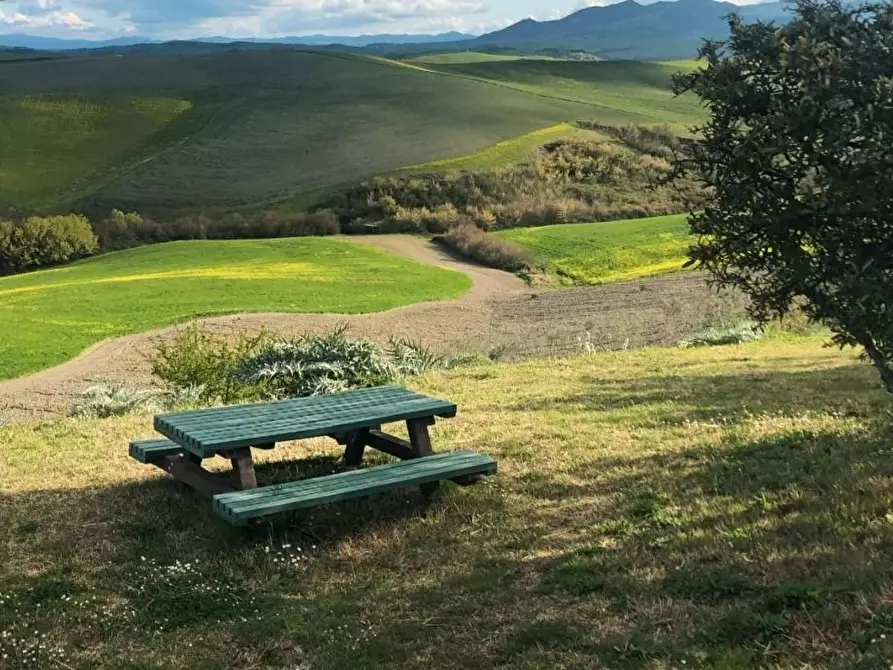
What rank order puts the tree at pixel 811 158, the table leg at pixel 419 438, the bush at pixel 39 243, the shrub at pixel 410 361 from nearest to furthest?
the tree at pixel 811 158 < the table leg at pixel 419 438 < the shrub at pixel 410 361 < the bush at pixel 39 243

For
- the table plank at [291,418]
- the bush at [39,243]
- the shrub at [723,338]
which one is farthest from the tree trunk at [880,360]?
the bush at [39,243]

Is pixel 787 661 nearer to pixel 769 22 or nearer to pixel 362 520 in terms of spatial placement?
pixel 362 520

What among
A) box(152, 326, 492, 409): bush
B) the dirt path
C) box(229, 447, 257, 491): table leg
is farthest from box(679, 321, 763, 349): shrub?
box(229, 447, 257, 491): table leg

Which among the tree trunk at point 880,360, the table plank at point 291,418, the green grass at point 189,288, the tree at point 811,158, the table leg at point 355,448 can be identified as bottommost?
the green grass at point 189,288

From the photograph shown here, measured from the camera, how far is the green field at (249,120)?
7331cm

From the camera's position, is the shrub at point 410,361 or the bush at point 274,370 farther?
the shrub at point 410,361

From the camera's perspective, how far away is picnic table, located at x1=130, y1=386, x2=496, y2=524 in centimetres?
589

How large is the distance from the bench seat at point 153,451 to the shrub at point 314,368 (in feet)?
21.4

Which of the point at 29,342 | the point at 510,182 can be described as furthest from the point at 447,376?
the point at 510,182

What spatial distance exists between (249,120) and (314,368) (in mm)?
77683

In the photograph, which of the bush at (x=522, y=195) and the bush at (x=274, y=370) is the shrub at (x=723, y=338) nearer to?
the bush at (x=274, y=370)

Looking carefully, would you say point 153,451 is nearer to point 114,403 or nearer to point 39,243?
point 114,403

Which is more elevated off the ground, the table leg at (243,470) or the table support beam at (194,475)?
the table leg at (243,470)

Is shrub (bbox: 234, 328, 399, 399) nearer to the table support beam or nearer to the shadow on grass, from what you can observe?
the shadow on grass
